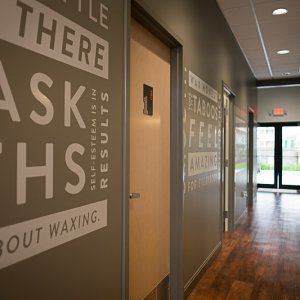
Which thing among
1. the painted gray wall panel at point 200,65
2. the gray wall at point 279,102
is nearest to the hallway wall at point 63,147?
the painted gray wall panel at point 200,65

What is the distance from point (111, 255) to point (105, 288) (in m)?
0.16

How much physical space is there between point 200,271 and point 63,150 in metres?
2.56

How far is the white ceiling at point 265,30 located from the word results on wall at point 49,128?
3064 millimetres

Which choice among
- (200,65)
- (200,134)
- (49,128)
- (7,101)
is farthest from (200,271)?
(7,101)

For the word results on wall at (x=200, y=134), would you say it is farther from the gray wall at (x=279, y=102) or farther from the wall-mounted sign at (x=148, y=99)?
the gray wall at (x=279, y=102)

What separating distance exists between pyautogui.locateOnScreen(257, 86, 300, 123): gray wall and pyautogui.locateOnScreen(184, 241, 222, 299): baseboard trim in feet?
21.7

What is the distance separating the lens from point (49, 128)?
1297 millimetres

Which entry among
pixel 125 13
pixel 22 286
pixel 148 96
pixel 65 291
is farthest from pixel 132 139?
pixel 22 286

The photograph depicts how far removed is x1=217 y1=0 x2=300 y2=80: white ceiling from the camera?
4098 millimetres

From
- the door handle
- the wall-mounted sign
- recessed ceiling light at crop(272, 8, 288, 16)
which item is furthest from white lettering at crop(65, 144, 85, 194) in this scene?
recessed ceiling light at crop(272, 8, 288, 16)

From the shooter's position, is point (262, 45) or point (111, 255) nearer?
point (111, 255)

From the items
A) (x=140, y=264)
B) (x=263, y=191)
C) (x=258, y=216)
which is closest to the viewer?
(x=140, y=264)

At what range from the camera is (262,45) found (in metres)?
5.78

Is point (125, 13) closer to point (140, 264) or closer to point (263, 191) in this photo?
point (140, 264)
